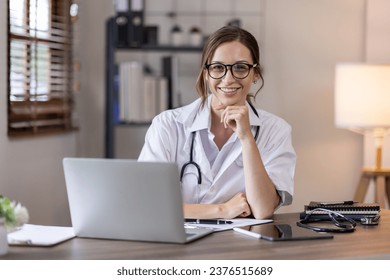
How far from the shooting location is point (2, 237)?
1.76 meters

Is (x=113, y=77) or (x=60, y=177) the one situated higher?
(x=113, y=77)

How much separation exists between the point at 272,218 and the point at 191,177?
1.19 feet

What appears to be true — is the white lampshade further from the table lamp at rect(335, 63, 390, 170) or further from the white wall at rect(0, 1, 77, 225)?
the white wall at rect(0, 1, 77, 225)

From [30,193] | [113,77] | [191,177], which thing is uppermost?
[113,77]

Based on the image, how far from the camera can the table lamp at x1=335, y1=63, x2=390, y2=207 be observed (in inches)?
161

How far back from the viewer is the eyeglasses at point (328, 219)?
7.05 ft

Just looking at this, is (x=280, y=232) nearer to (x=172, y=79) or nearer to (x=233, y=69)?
(x=233, y=69)

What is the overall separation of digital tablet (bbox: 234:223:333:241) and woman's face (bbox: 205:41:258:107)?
55 cm

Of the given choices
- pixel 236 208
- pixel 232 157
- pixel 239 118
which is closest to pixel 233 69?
pixel 239 118

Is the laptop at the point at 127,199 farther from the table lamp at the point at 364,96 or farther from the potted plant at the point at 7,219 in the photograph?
the table lamp at the point at 364,96

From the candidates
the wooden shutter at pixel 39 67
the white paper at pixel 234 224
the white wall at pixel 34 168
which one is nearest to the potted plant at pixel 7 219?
the white paper at pixel 234 224

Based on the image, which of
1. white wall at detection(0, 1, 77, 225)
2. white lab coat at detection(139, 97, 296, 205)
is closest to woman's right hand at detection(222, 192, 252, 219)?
white lab coat at detection(139, 97, 296, 205)
